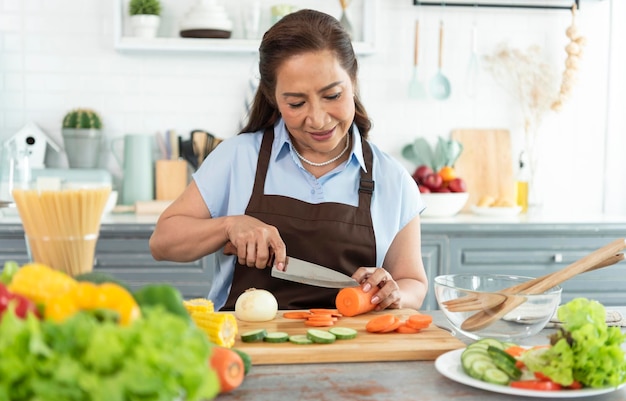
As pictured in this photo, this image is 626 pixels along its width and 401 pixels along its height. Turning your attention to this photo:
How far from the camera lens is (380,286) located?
6.96 feet

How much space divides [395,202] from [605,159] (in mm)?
2865

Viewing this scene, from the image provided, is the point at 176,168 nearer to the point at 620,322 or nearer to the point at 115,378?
the point at 620,322

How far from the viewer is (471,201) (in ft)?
15.3

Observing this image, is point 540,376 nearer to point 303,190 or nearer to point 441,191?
point 303,190

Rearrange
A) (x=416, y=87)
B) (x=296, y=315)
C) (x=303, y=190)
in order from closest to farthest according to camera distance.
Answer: (x=296, y=315) < (x=303, y=190) < (x=416, y=87)

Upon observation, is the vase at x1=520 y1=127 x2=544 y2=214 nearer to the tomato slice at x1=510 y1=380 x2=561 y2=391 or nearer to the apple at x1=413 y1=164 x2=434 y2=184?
the apple at x1=413 y1=164 x2=434 y2=184

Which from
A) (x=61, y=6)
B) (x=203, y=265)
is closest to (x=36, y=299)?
(x=203, y=265)

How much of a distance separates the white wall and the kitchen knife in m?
2.42

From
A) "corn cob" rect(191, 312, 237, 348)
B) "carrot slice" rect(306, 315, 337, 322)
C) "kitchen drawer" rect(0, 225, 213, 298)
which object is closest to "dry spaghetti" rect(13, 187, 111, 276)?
"corn cob" rect(191, 312, 237, 348)

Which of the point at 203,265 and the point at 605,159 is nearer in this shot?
the point at 203,265

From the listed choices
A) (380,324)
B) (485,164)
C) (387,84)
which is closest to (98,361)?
(380,324)

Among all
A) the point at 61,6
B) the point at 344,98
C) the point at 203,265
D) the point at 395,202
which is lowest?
the point at 203,265

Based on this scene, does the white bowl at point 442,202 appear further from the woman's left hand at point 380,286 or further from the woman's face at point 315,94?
the woman's left hand at point 380,286

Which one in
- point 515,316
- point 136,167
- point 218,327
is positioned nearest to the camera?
point 218,327
